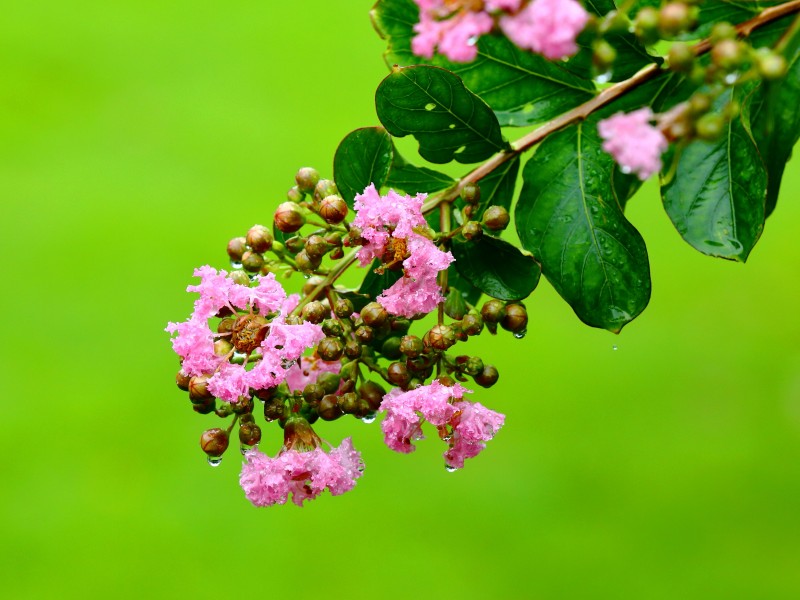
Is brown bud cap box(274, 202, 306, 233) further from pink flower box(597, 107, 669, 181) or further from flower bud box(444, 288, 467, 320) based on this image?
pink flower box(597, 107, 669, 181)

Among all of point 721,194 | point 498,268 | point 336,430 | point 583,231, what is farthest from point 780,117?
point 336,430

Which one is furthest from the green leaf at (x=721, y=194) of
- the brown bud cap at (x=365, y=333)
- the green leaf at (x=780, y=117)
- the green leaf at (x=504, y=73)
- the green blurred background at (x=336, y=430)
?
the green blurred background at (x=336, y=430)

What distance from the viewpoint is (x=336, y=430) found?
12.9ft

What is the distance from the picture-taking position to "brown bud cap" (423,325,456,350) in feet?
3.18

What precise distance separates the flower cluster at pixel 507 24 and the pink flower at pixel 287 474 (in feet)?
1.50

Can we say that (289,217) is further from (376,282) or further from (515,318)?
(515,318)

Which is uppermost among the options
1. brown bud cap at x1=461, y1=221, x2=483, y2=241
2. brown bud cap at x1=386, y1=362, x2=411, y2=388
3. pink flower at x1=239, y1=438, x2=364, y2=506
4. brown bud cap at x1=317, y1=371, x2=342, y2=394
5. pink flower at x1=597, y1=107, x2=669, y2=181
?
pink flower at x1=597, y1=107, x2=669, y2=181

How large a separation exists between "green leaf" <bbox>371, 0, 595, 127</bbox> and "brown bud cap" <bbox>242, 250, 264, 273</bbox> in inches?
10.7

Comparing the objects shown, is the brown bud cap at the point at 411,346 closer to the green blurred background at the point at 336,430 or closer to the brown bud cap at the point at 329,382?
the brown bud cap at the point at 329,382

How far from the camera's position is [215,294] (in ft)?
3.18

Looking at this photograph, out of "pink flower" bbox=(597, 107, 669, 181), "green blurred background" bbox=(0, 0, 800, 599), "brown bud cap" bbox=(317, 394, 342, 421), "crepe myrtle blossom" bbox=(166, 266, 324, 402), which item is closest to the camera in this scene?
"pink flower" bbox=(597, 107, 669, 181)

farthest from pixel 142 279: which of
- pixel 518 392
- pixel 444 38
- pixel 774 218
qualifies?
pixel 444 38

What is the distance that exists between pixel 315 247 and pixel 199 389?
0.18m

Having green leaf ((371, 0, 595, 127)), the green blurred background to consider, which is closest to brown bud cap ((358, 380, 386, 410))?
green leaf ((371, 0, 595, 127))
